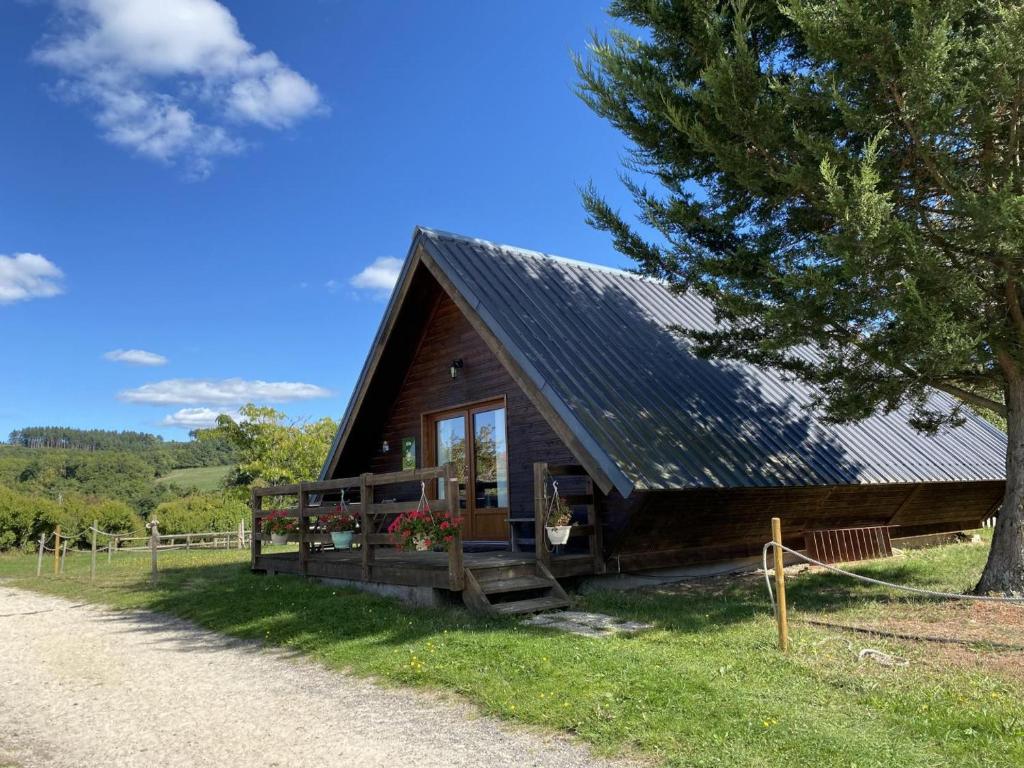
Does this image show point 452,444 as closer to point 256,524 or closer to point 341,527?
point 341,527

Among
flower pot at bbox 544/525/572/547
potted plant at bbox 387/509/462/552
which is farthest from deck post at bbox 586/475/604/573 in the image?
potted plant at bbox 387/509/462/552

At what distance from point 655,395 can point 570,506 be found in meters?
1.89

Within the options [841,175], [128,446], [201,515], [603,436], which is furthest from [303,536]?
[128,446]

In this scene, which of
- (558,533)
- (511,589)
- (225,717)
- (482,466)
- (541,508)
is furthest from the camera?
(482,466)

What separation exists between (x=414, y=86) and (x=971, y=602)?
1249 centimetres

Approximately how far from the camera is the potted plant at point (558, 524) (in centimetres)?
861

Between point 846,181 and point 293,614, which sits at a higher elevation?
point 846,181

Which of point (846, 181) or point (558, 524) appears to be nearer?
point (846, 181)

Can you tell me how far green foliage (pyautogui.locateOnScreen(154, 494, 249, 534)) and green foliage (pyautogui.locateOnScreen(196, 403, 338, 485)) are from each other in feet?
8.94

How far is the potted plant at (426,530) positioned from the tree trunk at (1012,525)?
220 inches

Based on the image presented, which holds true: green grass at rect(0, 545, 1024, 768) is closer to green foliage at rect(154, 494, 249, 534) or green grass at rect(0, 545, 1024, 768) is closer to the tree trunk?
the tree trunk

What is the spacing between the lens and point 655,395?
403 inches

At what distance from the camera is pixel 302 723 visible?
4902 millimetres

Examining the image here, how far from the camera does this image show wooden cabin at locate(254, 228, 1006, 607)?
9125mm
